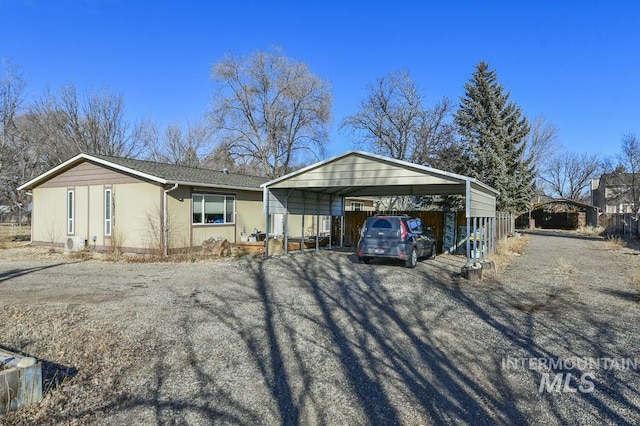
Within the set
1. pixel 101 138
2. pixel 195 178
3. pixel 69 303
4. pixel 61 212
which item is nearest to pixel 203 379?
pixel 69 303

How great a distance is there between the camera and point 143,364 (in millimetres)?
5094

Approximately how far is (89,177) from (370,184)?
1170 centimetres

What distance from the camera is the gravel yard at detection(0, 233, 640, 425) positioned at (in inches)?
158

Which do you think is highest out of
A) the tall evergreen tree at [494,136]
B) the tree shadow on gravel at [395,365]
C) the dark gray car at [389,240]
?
the tall evergreen tree at [494,136]

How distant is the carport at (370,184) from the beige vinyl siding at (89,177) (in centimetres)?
550

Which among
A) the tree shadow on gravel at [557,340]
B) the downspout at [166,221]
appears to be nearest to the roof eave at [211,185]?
the downspout at [166,221]

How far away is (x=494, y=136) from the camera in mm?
29719

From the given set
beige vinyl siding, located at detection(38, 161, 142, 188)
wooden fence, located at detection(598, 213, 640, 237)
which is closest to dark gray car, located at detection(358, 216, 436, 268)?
beige vinyl siding, located at detection(38, 161, 142, 188)

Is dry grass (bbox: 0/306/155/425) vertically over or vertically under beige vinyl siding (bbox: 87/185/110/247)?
under

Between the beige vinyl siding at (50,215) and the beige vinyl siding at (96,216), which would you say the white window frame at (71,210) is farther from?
the beige vinyl siding at (96,216)

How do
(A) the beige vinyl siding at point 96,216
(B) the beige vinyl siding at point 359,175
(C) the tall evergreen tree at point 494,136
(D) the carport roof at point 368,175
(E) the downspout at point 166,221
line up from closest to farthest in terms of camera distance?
1. (D) the carport roof at point 368,175
2. (B) the beige vinyl siding at point 359,175
3. (E) the downspout at point 166,221
4. (A) the beige vinyl siding at point 96,216
5. (C) the tall evergreen tree at point 494,136

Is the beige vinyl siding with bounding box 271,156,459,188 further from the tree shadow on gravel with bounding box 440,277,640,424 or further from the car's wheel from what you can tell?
the tree shadow on gravel with bounding box 440,277,640,424

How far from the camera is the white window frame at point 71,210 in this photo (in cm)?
1795

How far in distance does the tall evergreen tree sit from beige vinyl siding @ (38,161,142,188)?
22.5 metres
